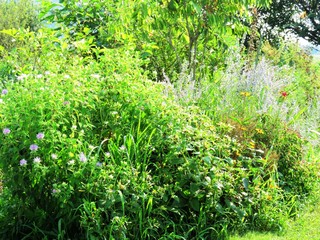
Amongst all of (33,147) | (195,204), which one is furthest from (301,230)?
(33,147)

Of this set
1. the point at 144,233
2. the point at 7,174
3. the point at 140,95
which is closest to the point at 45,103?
the point at 7,174

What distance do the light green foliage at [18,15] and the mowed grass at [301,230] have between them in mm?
20417

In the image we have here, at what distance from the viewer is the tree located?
20562mm

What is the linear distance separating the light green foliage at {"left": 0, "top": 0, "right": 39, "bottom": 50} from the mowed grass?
20417 mm

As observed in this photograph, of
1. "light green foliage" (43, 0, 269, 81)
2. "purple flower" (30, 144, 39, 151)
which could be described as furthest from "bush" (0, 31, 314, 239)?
"light green foliage" (43, 0, 269, 81)

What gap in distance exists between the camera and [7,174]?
11.1 ft

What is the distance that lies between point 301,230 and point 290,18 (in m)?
17.8

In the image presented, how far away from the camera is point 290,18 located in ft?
68.1

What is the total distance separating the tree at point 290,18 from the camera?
20.6 meters

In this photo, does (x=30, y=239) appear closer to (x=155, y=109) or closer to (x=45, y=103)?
(x=45, y=103)

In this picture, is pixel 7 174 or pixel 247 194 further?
pixel 247 194

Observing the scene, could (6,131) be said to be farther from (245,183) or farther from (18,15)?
(18,15)

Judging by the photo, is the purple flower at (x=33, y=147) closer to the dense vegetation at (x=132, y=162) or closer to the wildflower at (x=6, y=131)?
the dense vegetation at (x=132, y=162)

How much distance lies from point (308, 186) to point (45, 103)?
263cm
